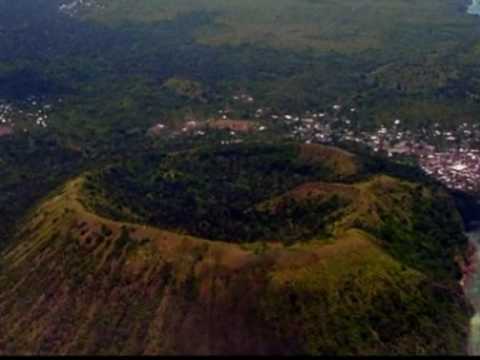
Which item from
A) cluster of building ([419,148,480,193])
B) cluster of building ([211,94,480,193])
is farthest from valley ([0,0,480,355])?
cluster of building ([211,94,480,193])

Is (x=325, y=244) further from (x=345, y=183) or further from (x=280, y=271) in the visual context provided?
(x=345, y=183)

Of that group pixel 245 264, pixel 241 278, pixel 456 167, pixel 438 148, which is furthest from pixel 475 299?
pixel 438 148

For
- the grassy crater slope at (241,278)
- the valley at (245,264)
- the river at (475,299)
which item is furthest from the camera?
the river at (475,299)

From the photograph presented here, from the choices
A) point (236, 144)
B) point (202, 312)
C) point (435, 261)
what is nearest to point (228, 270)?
point (202, 312)

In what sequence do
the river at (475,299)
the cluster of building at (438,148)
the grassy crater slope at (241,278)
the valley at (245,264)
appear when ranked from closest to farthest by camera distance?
the grassy crater slope at (241,278), the valley at (245,264), the river at (475,299), the cluster of building at (438,148)

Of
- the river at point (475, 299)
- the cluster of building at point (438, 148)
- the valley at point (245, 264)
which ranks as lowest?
the cluster of building at point (438, 148)

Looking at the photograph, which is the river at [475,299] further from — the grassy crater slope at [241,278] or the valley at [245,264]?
the grassy crater slope at [241,278]

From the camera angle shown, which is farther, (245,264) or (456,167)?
(456,167)

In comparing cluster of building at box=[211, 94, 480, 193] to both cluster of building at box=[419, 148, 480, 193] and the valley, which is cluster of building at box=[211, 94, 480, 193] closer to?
cluster of building at box=[419, 148, 480, 193]

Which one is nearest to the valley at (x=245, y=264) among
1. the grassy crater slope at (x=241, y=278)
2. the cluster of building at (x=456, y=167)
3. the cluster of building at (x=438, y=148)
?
the grassy crater slope at (x=241, y=278)

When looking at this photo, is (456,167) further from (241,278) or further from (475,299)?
(241,278)
